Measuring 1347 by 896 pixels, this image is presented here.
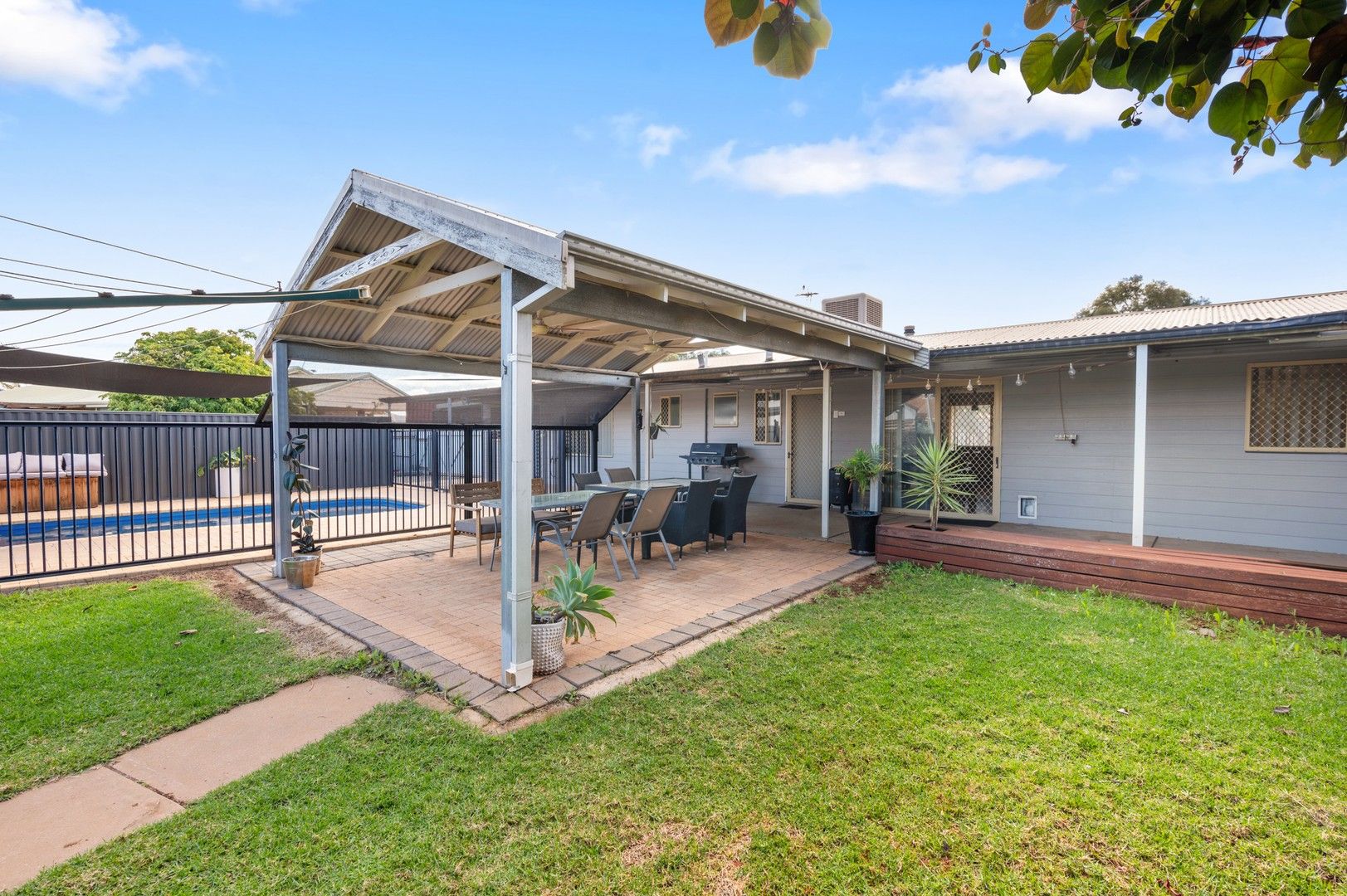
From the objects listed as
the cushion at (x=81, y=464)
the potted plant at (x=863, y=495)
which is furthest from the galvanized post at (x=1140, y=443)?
the cushion at (x=81, y=464)

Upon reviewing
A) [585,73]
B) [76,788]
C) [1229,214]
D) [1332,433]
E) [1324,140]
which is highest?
[585,73]

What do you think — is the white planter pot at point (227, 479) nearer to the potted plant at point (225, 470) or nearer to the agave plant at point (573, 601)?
the potted plant at point (225, 470)

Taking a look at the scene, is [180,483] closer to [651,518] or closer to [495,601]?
[495,601]

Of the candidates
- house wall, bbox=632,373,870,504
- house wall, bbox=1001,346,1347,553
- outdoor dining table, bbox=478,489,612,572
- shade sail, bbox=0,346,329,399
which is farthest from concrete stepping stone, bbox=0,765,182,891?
house wall, bbox=1001,346,1347,553

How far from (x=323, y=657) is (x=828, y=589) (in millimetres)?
3847

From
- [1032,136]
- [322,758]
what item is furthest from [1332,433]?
[322,758]

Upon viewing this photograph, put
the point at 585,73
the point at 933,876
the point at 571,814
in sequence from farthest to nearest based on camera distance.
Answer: the point at 585,73, the point at 571,814, the point at 933,876

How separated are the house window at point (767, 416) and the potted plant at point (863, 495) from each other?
120 inches

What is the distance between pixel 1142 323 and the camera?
7.08m

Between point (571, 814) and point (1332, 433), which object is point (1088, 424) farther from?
point (571, 814)

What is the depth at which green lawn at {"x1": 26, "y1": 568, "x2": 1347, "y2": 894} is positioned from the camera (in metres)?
1.88

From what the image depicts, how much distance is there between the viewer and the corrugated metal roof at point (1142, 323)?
6051 mm

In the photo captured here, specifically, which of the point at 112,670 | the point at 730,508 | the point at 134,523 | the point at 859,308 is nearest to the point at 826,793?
the point at 112,670

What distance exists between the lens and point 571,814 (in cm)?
217
